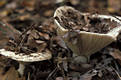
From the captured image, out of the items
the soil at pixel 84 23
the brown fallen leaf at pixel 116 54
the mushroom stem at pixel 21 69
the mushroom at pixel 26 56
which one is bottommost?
the mushroom stem at pixel 21 69

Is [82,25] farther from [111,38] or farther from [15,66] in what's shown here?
[15,66]

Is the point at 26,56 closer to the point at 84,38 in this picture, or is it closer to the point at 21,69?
the point at 21,69

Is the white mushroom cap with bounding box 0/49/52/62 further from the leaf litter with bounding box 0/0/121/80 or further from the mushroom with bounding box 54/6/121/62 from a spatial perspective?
the mushroom with bounding box 54/6/121/62

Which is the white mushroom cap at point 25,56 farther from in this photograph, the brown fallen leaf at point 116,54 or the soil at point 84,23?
the brown fallen leaf at point 116,54

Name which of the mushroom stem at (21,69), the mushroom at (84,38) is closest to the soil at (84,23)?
the mushroom at (84,38)

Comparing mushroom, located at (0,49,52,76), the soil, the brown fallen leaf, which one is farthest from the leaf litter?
the soil

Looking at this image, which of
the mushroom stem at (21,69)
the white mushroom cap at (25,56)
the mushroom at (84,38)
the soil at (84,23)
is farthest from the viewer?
the mushroom stem at (21,69)

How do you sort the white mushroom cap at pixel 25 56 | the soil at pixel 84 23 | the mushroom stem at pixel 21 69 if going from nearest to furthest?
1. the white mushroom cap at pixel 25 56
2. the soil at pixel 84 23
3. the mushroom stem at pixel 21 69

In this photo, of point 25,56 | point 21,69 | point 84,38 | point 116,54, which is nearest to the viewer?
point 84,38

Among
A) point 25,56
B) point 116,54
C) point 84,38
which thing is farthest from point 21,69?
point 116,54
